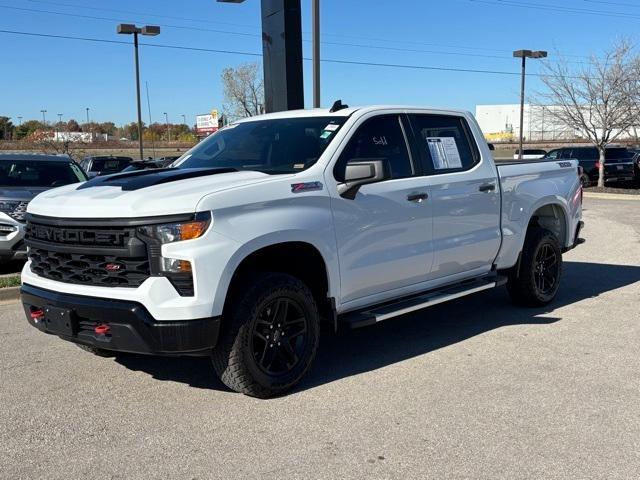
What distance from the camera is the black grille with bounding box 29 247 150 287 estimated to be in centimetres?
408

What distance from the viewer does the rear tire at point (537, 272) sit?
6.80m

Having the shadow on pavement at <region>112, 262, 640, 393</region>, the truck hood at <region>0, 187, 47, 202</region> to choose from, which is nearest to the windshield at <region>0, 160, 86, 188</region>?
the truck hood at <region>0, 187, 47, 202</region>

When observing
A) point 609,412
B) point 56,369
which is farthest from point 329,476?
point 56,369

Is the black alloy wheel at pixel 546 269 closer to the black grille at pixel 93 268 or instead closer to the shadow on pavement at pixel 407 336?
the shadow on pavement at pixel 407 336

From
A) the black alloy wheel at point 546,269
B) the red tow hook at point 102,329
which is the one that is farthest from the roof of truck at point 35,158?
the black alloy wheel at point 546,269

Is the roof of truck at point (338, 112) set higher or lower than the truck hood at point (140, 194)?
higher

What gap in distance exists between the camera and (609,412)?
4.26 m

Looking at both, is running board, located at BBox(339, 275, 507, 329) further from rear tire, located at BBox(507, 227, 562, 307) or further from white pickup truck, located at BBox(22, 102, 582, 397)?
rear tire, located at BBox(507, 227, 562, 307)

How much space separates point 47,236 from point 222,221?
130cm

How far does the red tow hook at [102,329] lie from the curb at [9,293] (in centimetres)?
391

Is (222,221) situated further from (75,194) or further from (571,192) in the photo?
(571,192)

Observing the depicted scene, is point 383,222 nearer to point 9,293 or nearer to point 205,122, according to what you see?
point 9,293

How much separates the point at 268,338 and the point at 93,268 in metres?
1.23

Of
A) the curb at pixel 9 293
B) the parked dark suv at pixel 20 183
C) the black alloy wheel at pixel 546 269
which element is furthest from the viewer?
the parked dark suv at pixel 20 183
